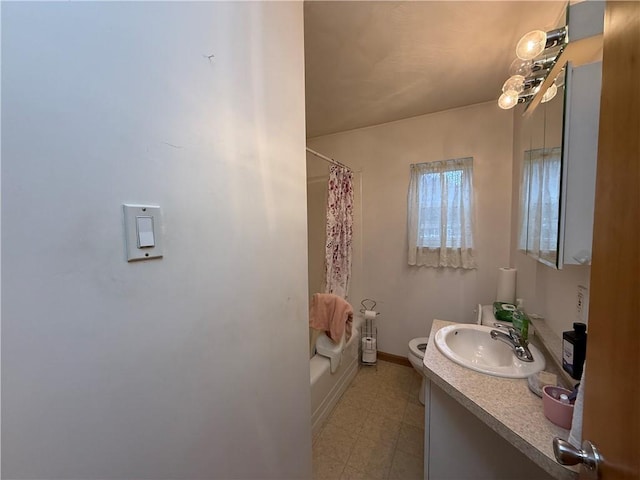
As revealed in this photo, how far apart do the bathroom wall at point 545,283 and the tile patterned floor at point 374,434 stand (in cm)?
113

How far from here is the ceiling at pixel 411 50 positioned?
1188mm

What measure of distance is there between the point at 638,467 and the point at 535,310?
138 centimetres

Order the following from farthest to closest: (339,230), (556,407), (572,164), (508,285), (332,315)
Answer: (339,230) → (332,315) → (508,285) → (572,164) → (556,407)

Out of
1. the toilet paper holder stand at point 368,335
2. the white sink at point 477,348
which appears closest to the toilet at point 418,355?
the toilet paper holder stand at point 368,335

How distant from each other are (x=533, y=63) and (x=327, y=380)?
2283mm

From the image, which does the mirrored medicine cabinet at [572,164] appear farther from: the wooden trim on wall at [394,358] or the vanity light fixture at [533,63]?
the wooden trim on wall at [394,358]

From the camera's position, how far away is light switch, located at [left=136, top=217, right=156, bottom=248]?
534mm

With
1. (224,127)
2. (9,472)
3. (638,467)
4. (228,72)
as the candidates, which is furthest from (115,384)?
(638,467)

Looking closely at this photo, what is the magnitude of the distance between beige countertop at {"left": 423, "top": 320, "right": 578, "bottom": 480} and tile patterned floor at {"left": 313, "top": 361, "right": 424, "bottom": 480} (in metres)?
0.88

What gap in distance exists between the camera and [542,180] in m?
1.18

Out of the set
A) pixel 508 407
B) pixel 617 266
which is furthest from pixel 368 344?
pixel 617 266

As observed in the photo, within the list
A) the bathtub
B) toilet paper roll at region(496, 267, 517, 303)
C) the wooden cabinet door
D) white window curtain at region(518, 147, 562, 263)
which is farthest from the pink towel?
the wooden cabinet door

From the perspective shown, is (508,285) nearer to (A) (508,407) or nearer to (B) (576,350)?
(B) (576,350)

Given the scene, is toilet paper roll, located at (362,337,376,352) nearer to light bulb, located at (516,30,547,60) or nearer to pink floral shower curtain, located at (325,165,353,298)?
pink floral shower curtain, located at (325,165,353,298)
